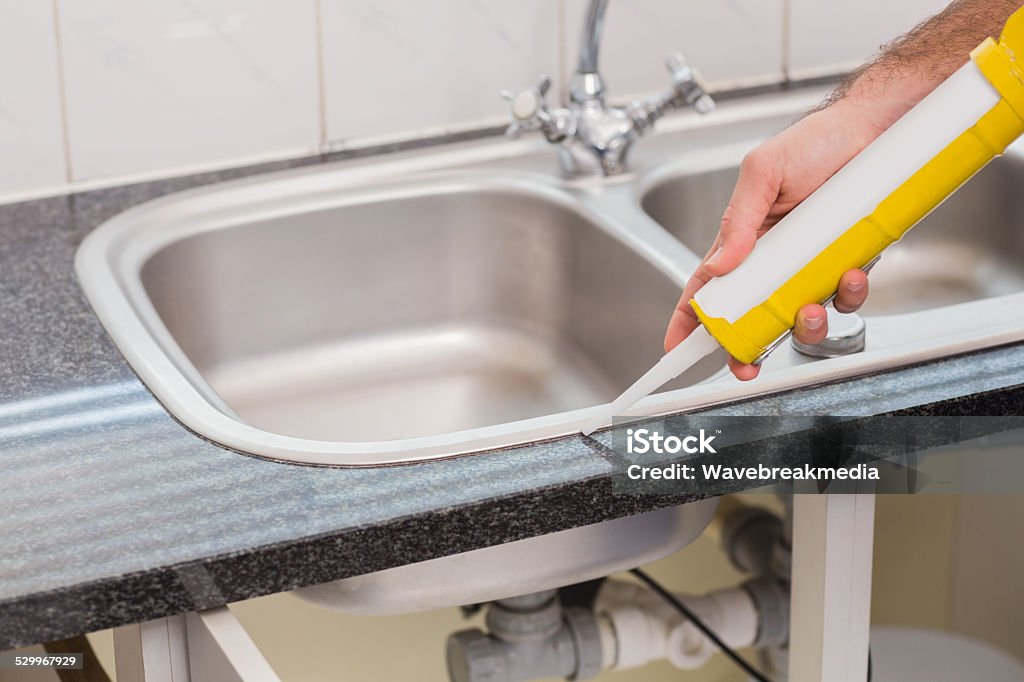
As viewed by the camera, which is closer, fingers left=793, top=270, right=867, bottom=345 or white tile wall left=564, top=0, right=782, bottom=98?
fingers left=793, top=270, right=867, bottom=345

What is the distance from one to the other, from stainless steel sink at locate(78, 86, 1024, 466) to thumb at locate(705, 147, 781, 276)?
27 cm

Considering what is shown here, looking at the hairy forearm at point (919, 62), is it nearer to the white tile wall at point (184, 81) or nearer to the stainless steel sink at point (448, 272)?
the stainless steel sink at point (448, 272)

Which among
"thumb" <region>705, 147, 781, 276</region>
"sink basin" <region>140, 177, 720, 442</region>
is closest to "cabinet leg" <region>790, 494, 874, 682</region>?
"thumb" <region>705, 147, 781, 276</region>

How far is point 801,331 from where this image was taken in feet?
2.45

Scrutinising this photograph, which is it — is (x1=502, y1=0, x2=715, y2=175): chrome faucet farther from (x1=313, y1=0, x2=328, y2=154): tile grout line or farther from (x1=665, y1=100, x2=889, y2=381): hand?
(x1=665, y1=100, x2=889, y2=381): hand

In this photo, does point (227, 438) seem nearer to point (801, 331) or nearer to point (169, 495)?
point (169, 495)

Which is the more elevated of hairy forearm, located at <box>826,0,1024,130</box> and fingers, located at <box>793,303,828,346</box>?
hairy forearm, located at <box>826,0,1024,130</box>

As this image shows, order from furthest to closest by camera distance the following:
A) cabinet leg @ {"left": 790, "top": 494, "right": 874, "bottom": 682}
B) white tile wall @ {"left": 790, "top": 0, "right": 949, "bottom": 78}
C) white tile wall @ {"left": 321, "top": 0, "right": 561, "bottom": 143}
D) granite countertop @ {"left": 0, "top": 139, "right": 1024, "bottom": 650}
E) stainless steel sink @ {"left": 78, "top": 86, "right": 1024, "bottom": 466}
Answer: white tile wall @ {"left": 790, "top": 0, "right": 949, "bottom": 78} → white tile wall @ {"left": 321, "top": 0, "right": 561, "bottom": 143} → stainless steel sink @ {"left": 78, "top": 86, "right": 1024, "bottom": 466} → cabinet leg @ {"left": 790, "top": 494, "right": 874, "bottom": 682} → granite countertop @ {"left": 0, "top": 139, "right": 1024, "bottom": 650}

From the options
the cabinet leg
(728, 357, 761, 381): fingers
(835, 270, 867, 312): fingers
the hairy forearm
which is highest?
the hairy forearm

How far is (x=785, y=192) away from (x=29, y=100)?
2.40 ft

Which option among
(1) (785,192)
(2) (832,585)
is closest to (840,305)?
(1) (785,192)

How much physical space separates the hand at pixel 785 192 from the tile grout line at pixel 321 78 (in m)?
0.58

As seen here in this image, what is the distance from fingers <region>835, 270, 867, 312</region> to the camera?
727 millimetres

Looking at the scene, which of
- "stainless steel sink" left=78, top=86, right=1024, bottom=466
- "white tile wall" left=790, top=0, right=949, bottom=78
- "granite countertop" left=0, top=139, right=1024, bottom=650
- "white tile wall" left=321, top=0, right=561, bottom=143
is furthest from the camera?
"white tile wall" left=790, top=0, right=949, bottom=78
